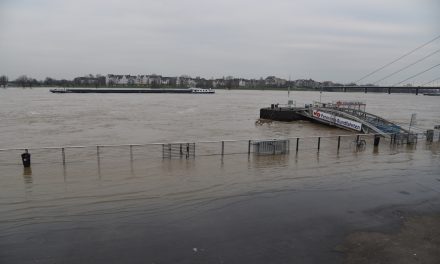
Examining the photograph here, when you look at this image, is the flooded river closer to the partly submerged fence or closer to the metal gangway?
the partly submerged fence

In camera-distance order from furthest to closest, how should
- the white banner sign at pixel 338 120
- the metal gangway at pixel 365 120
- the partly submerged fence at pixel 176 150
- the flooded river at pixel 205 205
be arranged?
the white banner sign at pixel 338 120
the metal gangway at pixel 365 120
the partly submerged fence at pixel 176 150
the flooded river at pixel 205 205

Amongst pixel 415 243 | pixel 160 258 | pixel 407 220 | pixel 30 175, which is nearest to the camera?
pixel 160 258

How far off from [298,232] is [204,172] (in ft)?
19.3

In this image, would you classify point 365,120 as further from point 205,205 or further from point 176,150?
point 205,205

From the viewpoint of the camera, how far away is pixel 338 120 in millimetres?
34969

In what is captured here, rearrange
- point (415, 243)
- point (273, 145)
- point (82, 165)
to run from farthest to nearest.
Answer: point (273, 145) → point (82, 165) → point (415, 243)

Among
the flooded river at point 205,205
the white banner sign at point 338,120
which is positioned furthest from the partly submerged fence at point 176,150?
the white banner sign at point 338,120

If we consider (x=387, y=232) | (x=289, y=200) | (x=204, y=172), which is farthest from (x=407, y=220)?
(x=204, y=172)

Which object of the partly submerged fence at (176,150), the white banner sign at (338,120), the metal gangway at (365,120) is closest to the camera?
the partly submerged fence at (176,150)

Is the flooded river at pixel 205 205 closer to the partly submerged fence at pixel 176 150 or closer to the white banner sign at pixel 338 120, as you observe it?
the partly submerged fence at pixel 176 150

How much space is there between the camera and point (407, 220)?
862 centimetres

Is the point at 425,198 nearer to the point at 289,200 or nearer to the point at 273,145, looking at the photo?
the point at 289,200

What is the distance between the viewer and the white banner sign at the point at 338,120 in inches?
1180

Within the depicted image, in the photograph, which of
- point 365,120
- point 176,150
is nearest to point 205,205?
point 176,150
